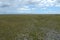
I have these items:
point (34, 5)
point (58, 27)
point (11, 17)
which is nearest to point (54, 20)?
point (58, 27)

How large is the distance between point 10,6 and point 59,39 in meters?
0.92

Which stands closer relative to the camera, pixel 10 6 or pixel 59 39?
pixel 59 39

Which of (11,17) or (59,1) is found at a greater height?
(59,1)

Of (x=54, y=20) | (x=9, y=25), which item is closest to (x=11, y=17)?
(x=9, y=25)

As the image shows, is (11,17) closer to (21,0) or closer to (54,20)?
(21,0)

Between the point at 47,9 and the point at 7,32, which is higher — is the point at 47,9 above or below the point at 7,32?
above

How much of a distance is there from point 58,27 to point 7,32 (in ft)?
2.35

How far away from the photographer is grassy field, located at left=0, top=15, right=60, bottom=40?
9.72 feet

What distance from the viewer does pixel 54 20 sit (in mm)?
3182

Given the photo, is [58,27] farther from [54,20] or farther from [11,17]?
[11,17]

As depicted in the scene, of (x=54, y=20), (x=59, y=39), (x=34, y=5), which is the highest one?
(x=34, y=5)

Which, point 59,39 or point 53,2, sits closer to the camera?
point 59,39

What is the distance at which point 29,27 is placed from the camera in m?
3.05

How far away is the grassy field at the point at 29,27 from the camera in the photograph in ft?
9.72
